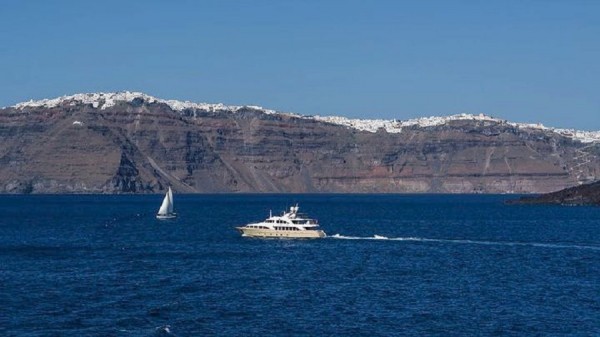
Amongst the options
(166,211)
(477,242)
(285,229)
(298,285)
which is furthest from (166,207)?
(298,285)

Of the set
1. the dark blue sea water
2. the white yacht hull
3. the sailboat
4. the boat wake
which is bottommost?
the dark blue sea water

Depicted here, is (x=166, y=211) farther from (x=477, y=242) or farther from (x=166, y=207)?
(x=477, y=242)

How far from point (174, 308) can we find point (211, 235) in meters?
58.1

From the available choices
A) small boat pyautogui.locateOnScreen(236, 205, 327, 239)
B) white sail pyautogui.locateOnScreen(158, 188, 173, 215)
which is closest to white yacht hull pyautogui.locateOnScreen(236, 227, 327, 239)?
small boat pyautogui.locateOnScreen(236, 205, 327, 239)

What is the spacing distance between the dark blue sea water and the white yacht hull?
1.89 meters

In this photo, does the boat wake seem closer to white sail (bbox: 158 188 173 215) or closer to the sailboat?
the sailboat

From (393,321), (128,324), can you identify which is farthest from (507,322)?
(128,324)

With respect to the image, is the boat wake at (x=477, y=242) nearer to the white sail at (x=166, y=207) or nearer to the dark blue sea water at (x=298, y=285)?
the dark blue sea water at (x=298, y=285)

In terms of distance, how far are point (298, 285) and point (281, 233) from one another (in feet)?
139

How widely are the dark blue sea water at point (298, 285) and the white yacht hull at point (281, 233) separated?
189cm

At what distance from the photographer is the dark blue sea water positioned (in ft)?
170

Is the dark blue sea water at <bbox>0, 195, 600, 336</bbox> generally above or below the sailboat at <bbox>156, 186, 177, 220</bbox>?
below

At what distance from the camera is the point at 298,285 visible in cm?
6688

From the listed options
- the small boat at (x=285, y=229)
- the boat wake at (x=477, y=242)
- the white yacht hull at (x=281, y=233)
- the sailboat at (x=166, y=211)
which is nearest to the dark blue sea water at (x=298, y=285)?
the boat wake at (x=477, y=242)
